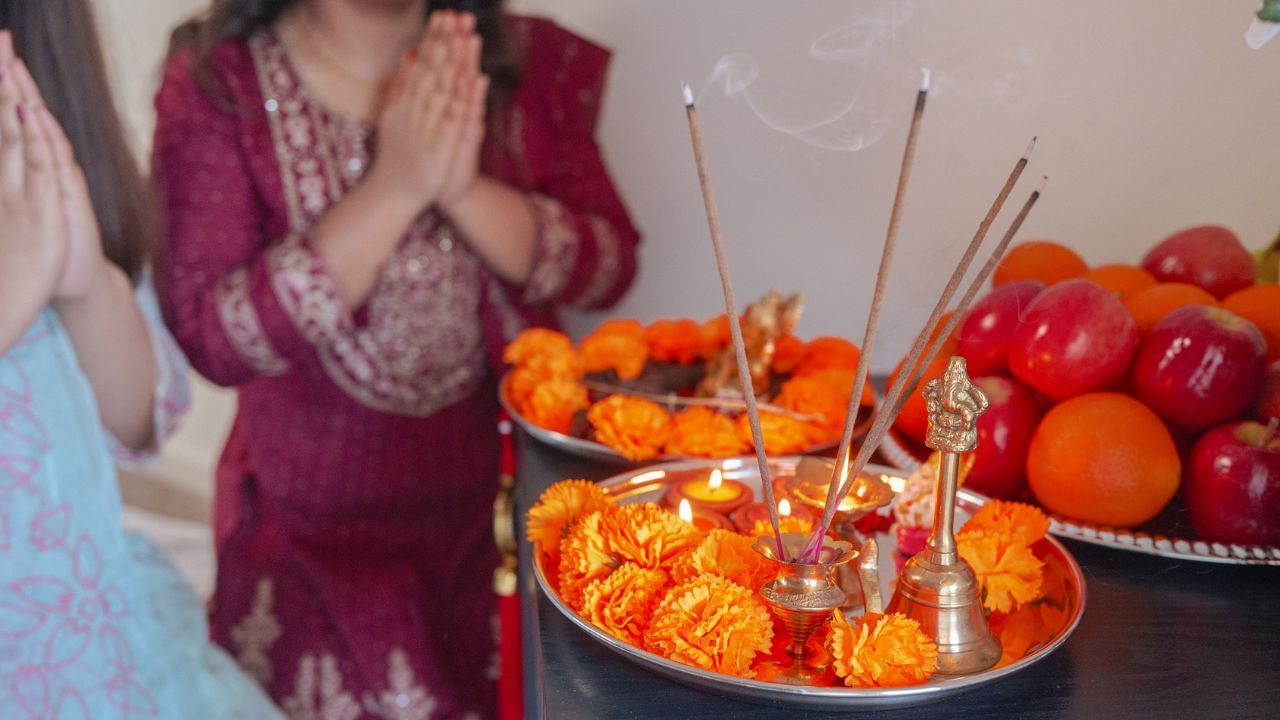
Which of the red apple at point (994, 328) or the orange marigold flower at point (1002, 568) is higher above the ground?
the red apple at point (994, 328)

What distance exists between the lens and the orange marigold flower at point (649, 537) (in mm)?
548

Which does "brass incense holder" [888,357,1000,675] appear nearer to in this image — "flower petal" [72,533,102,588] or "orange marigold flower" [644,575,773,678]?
"orange marigold flower" [644,575,773,678]

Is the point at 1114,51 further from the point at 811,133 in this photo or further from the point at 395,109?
the point at 395,109

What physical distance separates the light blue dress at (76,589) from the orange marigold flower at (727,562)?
0.57 meters

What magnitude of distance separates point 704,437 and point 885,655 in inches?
Result: 13.5

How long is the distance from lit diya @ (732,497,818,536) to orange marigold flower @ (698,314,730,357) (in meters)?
0.32

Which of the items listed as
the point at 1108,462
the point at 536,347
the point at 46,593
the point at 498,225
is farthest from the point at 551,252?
the point at 1108,462

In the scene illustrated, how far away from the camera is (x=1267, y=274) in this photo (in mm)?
804

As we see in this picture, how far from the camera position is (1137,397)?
697mm

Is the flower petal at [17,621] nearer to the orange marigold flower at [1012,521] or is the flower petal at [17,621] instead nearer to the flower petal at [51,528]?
the flower petal at [51,528]

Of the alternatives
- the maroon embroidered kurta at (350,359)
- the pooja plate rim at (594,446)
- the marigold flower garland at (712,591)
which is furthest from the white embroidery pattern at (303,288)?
the marigold flower garland at (712,591)

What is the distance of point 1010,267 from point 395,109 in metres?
0.70

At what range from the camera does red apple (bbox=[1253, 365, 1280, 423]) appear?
2.10 ft

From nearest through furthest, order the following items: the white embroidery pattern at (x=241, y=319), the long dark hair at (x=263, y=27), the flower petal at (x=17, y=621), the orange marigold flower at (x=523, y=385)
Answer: the flower petal at (x=17, y=621), the orange marigold flower at (x=523, y=385), the white embroidery pattern at (x=241, y=319), the long dark hair at (x=263, y=27)
